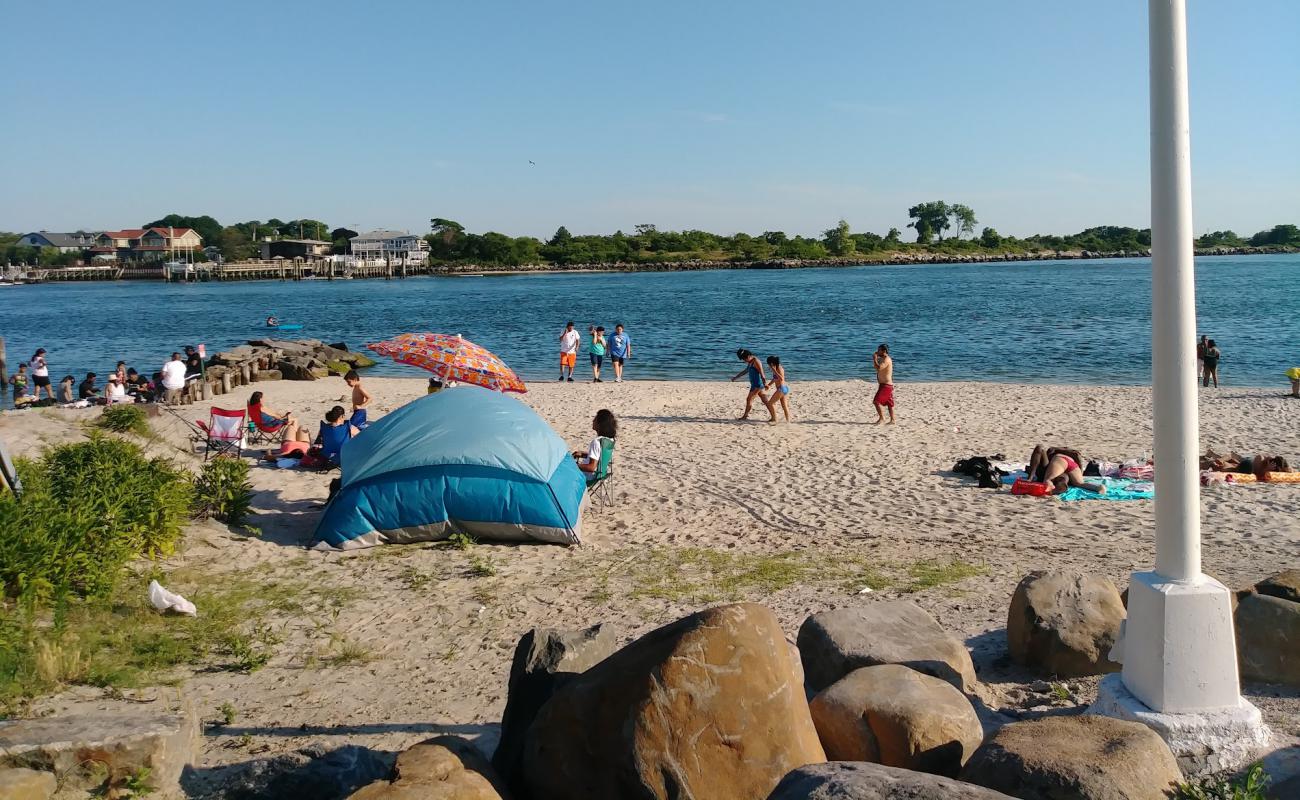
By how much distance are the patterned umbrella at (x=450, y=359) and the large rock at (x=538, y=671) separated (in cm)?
943

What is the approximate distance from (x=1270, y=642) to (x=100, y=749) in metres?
6.23

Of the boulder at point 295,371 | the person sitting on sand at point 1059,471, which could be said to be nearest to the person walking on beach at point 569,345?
the boulder at point 295,371

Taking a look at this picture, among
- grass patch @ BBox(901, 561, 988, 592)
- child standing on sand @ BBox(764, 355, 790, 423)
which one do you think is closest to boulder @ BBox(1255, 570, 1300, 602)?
grass patch @ BBox(901, 561, 988, 592)

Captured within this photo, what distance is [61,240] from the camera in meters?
169

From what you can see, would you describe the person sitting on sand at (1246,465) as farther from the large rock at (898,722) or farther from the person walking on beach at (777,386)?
the large rock at (898,722)

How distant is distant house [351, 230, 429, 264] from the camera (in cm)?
13788

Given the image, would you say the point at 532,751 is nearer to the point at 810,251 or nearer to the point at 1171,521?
the point at 1171,521

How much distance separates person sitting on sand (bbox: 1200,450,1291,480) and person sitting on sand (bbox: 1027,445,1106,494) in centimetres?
178

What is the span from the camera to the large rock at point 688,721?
4.16 m

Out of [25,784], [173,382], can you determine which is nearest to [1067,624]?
[25,784]

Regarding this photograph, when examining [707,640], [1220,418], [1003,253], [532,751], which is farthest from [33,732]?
[1003,253]

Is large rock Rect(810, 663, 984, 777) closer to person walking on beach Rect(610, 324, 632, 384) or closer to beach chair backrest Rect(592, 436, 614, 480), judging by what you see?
Result: beach chair backrest Rect(592, 436, 614, 480)

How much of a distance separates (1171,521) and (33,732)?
5720 millimetres

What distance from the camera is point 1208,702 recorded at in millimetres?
4754
